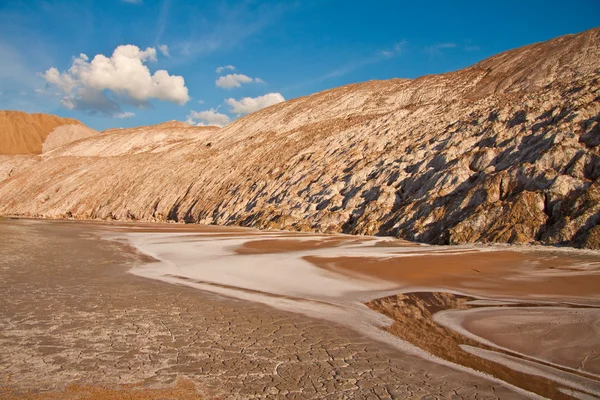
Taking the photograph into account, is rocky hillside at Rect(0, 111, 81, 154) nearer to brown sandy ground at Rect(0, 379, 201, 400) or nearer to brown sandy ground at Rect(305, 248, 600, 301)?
brown sandy ground at Rect(305, 248, 600, 301)

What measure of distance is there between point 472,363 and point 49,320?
691 cm

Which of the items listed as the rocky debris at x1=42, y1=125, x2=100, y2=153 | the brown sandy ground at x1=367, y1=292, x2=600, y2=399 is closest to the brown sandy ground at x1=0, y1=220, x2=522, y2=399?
the brown sandy ground at x1=367, y1=292, x2=600, y2=399

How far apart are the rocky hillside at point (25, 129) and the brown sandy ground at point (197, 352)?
120 metres

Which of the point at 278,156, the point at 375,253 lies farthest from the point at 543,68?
the point at 375,253

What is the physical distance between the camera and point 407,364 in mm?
5465

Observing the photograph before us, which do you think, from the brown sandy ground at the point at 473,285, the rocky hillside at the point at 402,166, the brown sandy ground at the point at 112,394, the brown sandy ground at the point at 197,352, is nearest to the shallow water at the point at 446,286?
the brown sandy ground at the point at 473,285

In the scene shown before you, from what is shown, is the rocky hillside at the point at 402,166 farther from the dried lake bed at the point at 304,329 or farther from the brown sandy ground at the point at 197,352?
the brown sandy ground at the point at 197,352

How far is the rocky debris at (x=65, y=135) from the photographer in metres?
116

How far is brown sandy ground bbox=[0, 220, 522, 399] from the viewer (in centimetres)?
468

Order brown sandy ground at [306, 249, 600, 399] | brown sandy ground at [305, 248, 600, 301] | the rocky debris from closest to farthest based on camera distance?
brown sandy ground at [306, 249, 600, 399], brown sandy ground at [305, 248, 600, 301], the rocky debris

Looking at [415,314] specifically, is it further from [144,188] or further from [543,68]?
[144,188]

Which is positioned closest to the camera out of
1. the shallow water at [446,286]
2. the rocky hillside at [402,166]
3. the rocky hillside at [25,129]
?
the shallow water at [446,286]

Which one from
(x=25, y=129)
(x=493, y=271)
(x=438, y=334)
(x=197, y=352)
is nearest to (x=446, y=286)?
(x=493, y=271)

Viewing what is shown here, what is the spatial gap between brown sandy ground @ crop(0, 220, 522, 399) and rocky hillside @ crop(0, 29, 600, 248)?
15006mm
